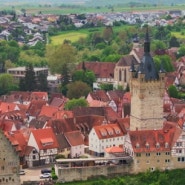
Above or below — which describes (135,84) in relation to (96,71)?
above

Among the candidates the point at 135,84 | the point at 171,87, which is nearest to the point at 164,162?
the point at 135,84

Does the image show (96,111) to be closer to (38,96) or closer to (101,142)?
(101,142)

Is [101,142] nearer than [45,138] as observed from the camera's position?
No

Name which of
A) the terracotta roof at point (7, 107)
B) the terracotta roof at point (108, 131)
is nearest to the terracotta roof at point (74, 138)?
the terracotta roof at point (108, 131)

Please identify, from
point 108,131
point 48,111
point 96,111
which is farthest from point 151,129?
point 48,111

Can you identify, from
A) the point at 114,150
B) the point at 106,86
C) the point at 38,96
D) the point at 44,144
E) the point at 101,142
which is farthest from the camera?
the point at 106,86

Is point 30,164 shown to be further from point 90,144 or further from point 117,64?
point 117,64

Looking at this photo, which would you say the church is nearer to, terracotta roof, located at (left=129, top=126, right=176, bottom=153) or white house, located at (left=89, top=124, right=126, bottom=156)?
terracotta roof, located at (left=129, top=126, right=176, bottom=153)
